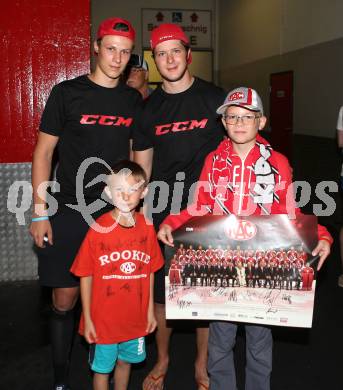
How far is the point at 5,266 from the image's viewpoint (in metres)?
4.11

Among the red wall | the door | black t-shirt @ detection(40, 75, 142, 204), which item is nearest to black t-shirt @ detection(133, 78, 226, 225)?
black t-shirt @ detection(40, 75, 142, 204)

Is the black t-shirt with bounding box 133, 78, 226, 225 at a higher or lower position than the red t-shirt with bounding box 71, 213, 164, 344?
higher

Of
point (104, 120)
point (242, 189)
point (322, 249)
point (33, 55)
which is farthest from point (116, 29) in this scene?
point (33, 55)

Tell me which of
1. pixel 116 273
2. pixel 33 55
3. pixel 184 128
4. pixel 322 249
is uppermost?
pixel 33 55

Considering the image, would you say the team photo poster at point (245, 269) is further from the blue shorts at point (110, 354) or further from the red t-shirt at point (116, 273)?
the blue shorts at point (110, 354)

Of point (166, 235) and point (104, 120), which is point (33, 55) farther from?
point (166, 235)

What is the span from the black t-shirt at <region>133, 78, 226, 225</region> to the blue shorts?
778mm

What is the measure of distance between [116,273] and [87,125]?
732 millimetres

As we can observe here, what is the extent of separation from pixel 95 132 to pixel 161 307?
1.03 meters

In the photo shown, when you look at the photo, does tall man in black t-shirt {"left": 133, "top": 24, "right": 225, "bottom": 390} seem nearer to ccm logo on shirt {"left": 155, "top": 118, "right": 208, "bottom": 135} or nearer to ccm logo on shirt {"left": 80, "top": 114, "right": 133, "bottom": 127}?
ccm logo on shirt {"left": 155, "top": 118, "right": 208, "bottom": 135}

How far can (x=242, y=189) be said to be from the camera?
2125 mm

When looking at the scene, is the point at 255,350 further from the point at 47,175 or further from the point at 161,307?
the point at 47,175

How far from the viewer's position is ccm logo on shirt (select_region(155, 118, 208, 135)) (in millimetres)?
2363

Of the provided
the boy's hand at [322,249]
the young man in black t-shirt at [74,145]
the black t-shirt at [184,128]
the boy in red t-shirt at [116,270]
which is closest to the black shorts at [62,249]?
the young man in black t-shirt at [74,145]
